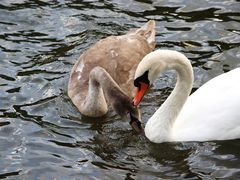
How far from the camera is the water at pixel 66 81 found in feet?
28.5

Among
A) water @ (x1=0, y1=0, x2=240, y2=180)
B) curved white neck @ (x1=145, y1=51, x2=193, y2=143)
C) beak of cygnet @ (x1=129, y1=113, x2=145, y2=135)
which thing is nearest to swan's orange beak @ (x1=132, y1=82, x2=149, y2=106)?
beak of cygnet @ (x1=129, y1=113, x2=145, y2=135)

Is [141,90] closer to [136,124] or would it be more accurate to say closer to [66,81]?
[136,124]

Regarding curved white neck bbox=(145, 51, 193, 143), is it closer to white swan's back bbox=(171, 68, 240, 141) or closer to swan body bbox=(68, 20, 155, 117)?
white swan's back bbox=(171, 68, 240, 141)

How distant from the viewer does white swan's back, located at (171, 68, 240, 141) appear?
8.93 meters

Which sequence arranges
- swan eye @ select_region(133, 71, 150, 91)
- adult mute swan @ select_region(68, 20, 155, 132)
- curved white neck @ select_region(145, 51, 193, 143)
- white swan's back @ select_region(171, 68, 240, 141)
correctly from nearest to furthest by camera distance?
swan eye @ select_region(133, 71, 150, 91)
white swan's back @ select_region(171, 68, 240, 141)
curved white neck @ select_region(145, 51, 193, 143)
adult mute swan @ select_region(68, 20, 155, 132)

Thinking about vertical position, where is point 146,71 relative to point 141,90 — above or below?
above

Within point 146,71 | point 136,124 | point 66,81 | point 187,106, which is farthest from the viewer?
point 66,81

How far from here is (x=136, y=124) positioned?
30.0ft

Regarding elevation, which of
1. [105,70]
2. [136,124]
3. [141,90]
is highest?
[141,90]

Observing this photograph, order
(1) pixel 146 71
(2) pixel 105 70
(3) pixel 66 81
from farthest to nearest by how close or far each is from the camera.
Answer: (3) pixel 66 81 < (2) pixel 105 70 < (1) pixel 146 71

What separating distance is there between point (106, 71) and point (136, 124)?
143 cm

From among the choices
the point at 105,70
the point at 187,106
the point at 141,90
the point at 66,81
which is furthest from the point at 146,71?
the point at 66,81

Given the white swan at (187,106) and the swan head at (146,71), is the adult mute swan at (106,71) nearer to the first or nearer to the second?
the swan head at (146,71)

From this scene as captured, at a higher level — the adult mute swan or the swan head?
the swan head
